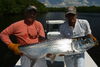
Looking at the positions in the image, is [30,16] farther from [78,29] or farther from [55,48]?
[78,29]

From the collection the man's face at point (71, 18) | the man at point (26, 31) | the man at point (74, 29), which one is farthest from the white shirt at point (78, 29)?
the man at point (26, 31)

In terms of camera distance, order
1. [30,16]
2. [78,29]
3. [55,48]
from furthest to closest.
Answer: [78,29]
[30,16]
[55,48]

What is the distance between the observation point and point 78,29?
6.30 metres

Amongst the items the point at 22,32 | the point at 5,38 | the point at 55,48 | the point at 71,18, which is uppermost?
the point at 71,18

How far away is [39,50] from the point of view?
6082 mm

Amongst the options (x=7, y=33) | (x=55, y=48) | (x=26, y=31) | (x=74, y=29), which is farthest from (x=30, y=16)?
(x=74, y=29)

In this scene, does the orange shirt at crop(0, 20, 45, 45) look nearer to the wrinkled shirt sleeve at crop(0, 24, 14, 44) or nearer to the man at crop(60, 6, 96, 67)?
the wrinkled shirt sleeve at crop(0, 24, 14, 44)

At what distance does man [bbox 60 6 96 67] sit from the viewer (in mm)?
6205

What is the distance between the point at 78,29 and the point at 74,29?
3.4 inches

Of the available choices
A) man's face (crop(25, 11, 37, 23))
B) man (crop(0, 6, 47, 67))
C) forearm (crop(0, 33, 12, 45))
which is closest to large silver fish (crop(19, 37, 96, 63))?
man (crop(0, 6, 47, 67))

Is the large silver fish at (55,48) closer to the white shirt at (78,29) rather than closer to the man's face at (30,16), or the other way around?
the white shirt at (78,29)

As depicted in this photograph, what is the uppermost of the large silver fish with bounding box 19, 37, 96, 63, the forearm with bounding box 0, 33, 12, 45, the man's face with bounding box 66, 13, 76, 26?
Answer: the man's face with bounding box 66, 13, 76, 26

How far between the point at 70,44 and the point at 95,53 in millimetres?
15055

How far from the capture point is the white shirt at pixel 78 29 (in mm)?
6281
